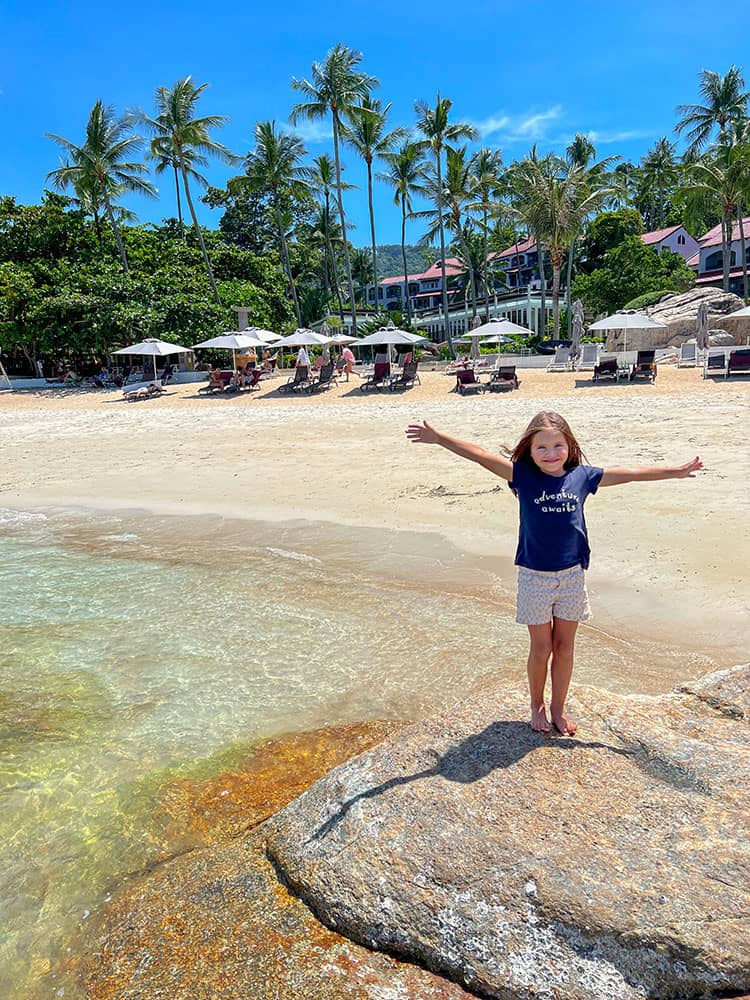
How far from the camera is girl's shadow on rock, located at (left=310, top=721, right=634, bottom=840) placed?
2.87 m

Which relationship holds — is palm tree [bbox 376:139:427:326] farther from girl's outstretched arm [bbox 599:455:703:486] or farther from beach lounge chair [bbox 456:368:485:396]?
girl's outstretched arm [bbox 599:455:703:486]

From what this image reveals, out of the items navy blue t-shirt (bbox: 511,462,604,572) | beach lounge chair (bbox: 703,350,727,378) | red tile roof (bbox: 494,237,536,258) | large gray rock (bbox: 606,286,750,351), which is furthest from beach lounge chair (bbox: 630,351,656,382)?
red tile roof (bbox: 494,237,536,258)

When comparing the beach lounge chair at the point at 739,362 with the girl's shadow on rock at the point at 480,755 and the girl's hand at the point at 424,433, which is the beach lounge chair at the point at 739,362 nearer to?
the girl's hand at the point at 424,433

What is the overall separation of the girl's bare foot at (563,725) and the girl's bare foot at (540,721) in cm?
4

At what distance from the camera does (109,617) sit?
6402 millimetres

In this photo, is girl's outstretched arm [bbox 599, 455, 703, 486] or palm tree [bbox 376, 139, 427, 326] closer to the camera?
girl's outstretched arm [bbox 599, 455, 703, 486]

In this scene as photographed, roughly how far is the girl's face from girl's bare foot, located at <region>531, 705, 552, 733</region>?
3.93 feet

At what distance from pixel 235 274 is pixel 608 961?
40.6m

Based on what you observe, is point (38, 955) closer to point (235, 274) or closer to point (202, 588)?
point (202, 588)

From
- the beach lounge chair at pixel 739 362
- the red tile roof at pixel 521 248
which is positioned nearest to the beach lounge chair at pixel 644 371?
the beach lounge chair at pixel 739 362

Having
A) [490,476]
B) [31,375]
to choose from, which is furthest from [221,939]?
[31,375]

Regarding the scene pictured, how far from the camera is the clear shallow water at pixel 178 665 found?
11.2 ft

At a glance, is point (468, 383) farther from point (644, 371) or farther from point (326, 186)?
point (326, 186)

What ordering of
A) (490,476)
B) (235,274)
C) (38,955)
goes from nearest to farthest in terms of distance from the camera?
(38,955) → (490,476) → (235,274)
